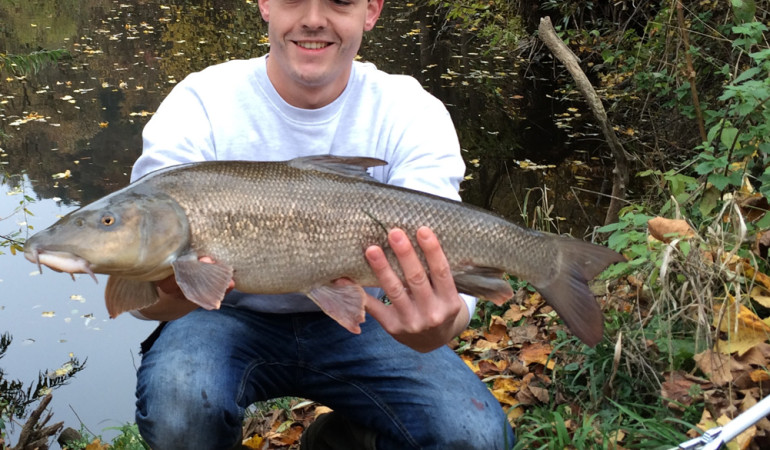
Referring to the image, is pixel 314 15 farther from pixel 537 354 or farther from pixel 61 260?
pixel 537 354

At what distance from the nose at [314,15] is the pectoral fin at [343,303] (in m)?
0.88

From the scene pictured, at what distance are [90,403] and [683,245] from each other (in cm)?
285

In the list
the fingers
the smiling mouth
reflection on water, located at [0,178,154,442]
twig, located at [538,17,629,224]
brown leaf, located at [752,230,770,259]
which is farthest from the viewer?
twig, located at [538,17,629,224]

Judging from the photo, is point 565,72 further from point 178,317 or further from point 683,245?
point 178,317

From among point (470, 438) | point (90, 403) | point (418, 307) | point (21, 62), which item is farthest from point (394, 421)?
point (21, 62)

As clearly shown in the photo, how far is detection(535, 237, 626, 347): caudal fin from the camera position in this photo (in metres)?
2.20

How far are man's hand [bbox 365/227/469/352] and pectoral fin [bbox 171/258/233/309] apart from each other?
387 millimetres

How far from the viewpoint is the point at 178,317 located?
2.51 m

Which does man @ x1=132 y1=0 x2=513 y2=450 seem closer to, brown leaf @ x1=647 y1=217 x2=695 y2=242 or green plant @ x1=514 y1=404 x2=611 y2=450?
green plant @ x1=514 y1=404 x2=611 y2=450

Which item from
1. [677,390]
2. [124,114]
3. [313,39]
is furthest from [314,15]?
[124,114]

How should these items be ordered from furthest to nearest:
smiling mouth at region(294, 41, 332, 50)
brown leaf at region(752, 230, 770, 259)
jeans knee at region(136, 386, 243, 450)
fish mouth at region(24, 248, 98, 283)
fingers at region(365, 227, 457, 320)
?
brown leaf at region(752, 230, 770, 259)
smiling mouth at region(294, 41, 332, 50)
jeans knee at region(136, 386, 243, 450)
fingers at region(365, 227, 457, 320)
fish mouth at region(24, 248, 98, 283)

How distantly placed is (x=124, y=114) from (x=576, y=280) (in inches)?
247

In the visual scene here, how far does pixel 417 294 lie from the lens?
2.18 metres

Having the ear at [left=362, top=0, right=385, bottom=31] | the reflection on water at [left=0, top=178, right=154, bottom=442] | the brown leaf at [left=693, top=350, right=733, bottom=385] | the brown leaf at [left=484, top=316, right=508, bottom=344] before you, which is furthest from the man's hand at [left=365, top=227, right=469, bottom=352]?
the reflection on water at [left=0, top=178, right=154, bottom=442]
